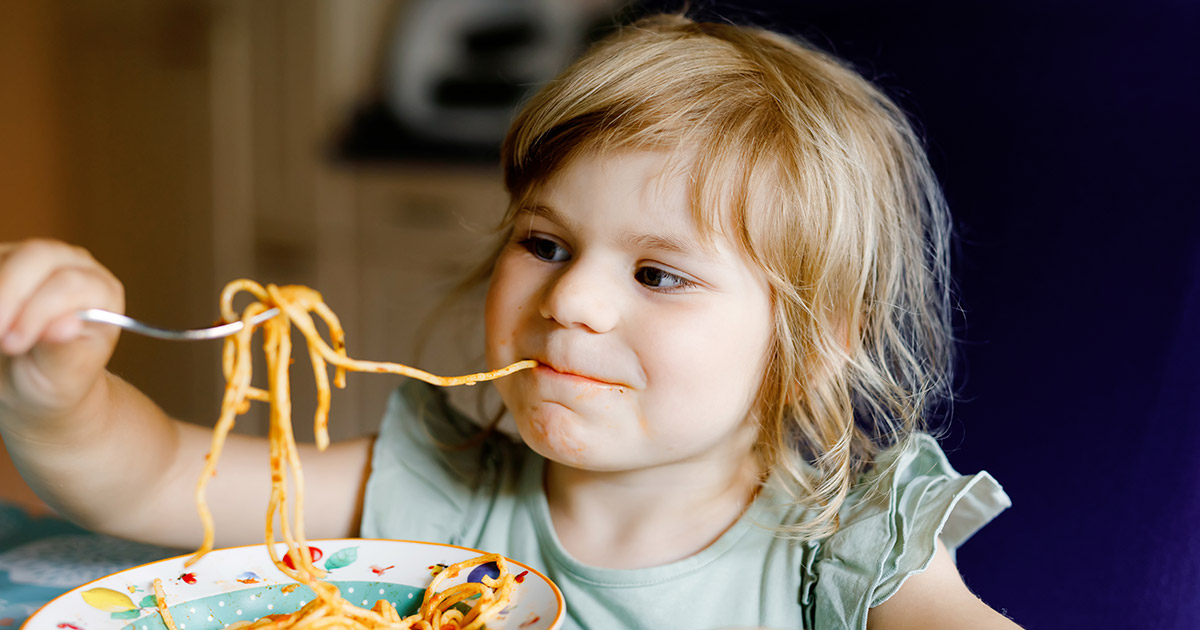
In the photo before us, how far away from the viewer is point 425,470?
927mm

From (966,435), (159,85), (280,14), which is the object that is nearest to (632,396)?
(966,435)

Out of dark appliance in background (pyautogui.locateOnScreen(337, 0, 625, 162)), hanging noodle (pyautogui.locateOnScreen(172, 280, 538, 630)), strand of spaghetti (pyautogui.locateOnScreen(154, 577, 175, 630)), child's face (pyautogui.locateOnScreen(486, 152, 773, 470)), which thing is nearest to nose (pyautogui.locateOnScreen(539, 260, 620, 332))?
child's face (pyautogui.locateOnScreen(486, 152, 773, 470))

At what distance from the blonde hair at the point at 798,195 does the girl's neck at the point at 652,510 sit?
5 cm

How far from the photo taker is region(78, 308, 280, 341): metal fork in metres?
0.51

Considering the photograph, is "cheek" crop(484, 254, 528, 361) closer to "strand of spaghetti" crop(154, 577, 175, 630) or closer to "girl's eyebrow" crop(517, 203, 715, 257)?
"girl's eyebrow" crop(517, 203, 715, 257)

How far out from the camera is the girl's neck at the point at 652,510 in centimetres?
84

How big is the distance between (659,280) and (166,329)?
0.34 metres

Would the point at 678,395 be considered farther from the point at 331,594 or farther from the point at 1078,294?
the point at 1078,294

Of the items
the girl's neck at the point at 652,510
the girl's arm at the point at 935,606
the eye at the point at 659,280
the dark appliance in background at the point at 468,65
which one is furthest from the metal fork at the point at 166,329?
the dark appliance in background at the point at 468,65

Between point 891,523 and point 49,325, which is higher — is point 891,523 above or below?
below

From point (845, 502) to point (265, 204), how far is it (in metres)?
2.45

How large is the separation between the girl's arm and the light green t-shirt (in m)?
0.02

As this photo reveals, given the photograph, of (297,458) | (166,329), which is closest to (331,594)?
(297,458)

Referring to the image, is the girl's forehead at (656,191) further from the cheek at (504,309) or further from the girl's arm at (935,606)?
the girl's arm at (935,606)
